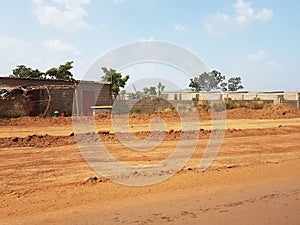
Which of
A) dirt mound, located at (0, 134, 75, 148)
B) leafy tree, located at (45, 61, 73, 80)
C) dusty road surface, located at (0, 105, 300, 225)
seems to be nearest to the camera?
dusty road surface, located at (0, 105, 300, 225)

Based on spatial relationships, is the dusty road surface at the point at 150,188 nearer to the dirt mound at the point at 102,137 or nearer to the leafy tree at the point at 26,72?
the dirt mound at the point at 102,137

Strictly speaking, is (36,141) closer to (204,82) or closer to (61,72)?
(204,82)

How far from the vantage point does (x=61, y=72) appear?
35.1 metres

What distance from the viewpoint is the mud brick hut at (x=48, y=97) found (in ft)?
59.8

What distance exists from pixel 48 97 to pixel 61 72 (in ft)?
51.4

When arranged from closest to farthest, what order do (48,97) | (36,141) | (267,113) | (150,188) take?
(150,188) < (36,141) < (48,97) < (267,113)

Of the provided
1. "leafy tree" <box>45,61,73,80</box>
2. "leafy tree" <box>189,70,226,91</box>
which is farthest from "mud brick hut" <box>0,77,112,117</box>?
"leafy tree" <box>45,61,73,80</box>

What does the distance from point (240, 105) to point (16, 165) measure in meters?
21.6

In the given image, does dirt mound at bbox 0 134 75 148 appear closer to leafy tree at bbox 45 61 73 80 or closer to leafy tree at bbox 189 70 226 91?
leafy tree at bbox 189 70 226 91

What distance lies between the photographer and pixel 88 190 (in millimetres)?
6363

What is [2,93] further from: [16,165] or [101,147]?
[16,165]

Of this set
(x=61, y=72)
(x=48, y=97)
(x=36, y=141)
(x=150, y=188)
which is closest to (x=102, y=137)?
(x=36, y=141)

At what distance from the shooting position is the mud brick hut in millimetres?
18234

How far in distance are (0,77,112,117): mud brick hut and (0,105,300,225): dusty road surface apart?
24.9 ft
